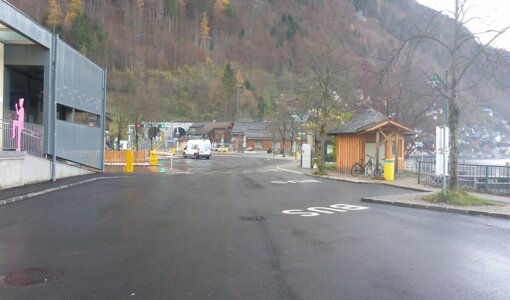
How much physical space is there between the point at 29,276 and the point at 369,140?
77.1 feet

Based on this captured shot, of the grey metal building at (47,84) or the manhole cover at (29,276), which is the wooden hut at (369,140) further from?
the manhole cover at (29,276)

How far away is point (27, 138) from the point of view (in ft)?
56.2

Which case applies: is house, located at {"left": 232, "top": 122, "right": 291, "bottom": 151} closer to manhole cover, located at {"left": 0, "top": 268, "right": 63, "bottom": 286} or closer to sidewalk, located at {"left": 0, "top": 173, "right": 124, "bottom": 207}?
sidewalk, located at {"left": 0, "top": 173, "right": 124, "bottom": 207}

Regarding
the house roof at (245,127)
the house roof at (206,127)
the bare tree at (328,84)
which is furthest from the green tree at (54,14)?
the bare tree at (328,84)

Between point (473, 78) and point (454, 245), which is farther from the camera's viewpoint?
point (473, 78)

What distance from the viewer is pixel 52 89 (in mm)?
18000

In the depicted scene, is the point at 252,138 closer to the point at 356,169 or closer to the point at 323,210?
the point at 356,169

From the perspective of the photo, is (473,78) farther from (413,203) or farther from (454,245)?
(454,245)

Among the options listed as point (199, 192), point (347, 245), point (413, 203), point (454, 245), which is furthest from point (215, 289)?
point (199, 192)

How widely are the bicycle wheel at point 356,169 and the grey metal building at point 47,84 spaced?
1514cm

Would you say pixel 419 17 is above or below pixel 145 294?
Answer: above

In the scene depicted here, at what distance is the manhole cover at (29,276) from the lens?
17.2 ft

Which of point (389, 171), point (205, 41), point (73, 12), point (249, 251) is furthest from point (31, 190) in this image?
point (205, 41)

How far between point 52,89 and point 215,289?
15817 mm
